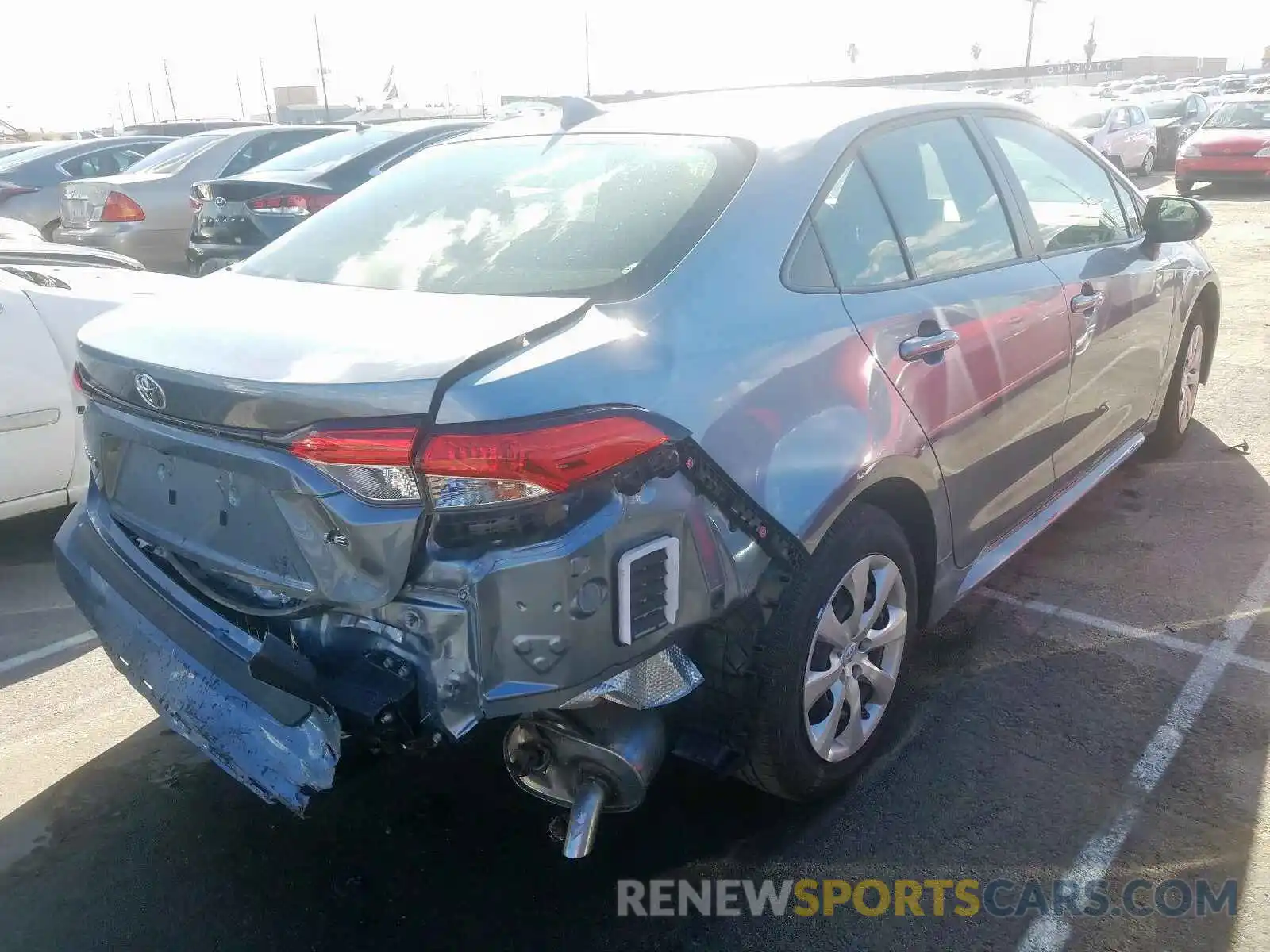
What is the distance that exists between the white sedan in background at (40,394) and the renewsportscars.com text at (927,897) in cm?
306

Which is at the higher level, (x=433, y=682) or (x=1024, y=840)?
Result: (x=433, y=682)

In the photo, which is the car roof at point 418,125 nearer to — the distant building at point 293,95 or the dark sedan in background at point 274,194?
the dark sedan in background at point 274,194

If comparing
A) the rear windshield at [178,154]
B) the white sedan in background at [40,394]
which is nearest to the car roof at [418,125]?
the rear windshield at [178,154]

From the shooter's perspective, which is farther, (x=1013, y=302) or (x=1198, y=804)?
(x=1013, y=302)

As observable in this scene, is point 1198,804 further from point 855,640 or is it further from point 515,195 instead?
point 515,195

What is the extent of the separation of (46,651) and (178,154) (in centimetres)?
776

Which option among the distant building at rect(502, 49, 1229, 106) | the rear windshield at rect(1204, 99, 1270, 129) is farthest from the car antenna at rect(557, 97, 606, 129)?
the distant building at rect(502, 49, 1229, 106)

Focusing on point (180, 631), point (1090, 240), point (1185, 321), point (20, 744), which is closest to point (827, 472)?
point (180, 631)

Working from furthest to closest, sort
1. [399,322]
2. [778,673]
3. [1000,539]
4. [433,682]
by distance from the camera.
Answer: [1000,539] → [778,673] → [399,322] → [433,682]

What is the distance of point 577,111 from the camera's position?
316 centimetres

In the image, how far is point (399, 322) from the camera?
2.19 metres

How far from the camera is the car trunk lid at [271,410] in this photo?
1.95 meters

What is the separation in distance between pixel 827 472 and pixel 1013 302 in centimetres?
118

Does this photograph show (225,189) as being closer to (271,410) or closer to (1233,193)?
(271,410)
